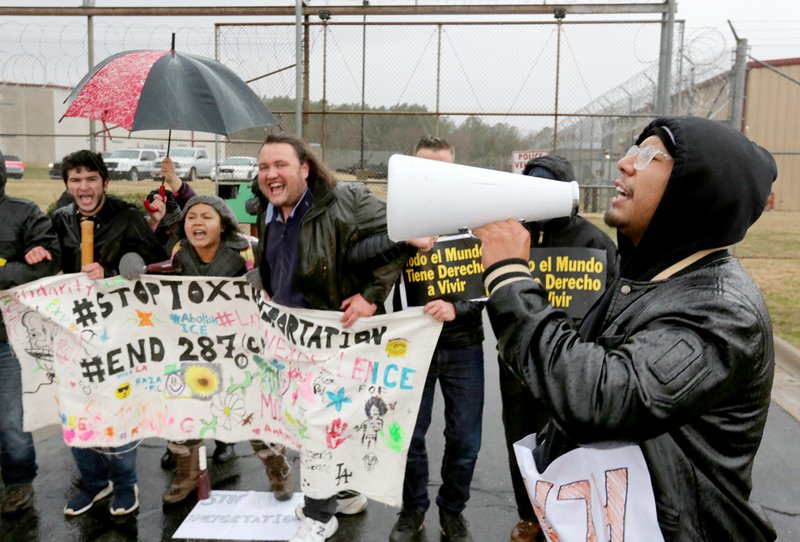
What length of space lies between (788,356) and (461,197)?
5.88 metres

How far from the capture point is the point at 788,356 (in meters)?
6.12

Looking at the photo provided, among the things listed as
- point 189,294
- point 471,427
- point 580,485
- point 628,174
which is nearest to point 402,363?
point 471,427

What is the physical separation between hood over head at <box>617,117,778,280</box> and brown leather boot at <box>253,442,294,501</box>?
9.05ft

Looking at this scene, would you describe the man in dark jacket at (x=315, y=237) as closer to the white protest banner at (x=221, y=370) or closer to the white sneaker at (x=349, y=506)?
the white protest banner at (x=221, y=370)

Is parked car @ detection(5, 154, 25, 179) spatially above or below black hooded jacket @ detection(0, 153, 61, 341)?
above

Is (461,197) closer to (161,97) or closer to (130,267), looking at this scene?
(161,97)

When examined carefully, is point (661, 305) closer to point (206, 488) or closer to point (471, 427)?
point (471, 427)

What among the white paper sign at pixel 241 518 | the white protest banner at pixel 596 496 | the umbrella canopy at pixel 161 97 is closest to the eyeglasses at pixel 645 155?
the white protest banner at pixel 596 496

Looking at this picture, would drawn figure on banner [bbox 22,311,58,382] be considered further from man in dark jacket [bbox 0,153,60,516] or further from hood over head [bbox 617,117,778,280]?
hood over head [bbox 617,117,778,280]

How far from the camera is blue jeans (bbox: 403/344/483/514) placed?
3184mm

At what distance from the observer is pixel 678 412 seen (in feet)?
3.98

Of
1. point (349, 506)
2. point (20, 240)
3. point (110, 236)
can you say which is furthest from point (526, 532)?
point (20, 240)

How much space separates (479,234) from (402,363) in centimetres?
172

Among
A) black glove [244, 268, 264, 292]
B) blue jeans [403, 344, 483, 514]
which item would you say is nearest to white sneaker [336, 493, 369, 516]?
blue jeans [403, 344, 483, 514]
